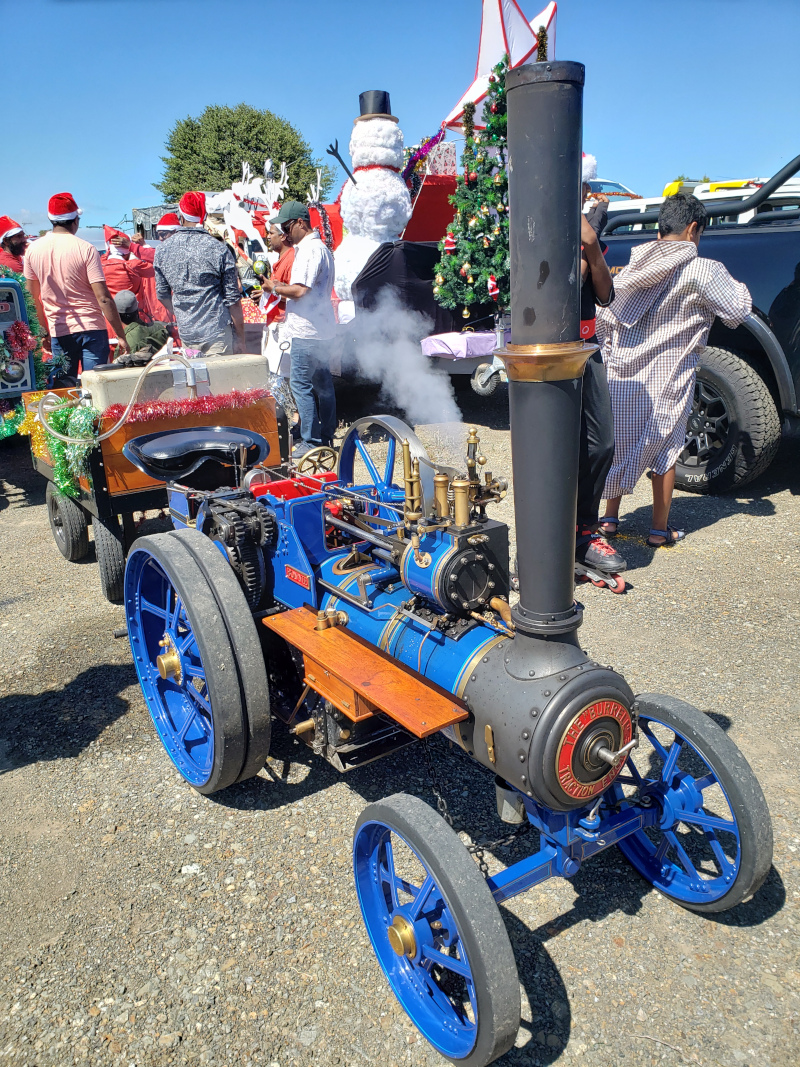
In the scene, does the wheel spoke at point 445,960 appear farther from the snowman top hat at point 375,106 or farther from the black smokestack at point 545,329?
the snowman top hat at point 375,106

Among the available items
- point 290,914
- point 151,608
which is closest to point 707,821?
point 290,914

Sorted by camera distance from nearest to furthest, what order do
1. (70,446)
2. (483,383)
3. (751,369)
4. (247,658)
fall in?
(247,658), (70,446), (751,369), (483,383)

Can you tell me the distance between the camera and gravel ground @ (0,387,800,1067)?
1902mm

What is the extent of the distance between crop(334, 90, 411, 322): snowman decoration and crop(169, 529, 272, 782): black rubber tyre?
5.67 meters

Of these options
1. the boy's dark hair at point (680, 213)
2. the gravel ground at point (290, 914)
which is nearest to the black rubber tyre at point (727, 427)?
the boy's dark hair at point (680, 213)

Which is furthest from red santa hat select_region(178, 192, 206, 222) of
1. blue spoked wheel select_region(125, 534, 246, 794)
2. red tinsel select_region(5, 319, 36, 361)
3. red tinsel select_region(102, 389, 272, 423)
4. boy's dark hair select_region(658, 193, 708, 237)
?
blue spoked wheel select_region(125, 534, 246, 794)

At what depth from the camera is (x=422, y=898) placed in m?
1.81

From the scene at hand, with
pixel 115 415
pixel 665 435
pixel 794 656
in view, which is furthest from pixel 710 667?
pixel 115 415

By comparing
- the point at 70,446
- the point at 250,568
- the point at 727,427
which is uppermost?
the point at 70,446

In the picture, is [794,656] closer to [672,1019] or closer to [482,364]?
[672,1019]

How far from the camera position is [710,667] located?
3.49 metres

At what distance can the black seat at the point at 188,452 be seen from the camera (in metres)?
3.30

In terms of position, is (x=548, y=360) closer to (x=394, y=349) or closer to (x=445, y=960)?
(x=445, y=960)

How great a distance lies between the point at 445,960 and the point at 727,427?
453cm
